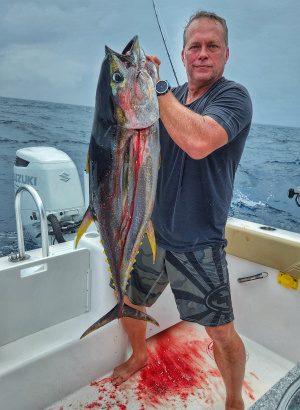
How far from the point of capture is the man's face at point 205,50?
1440 mm

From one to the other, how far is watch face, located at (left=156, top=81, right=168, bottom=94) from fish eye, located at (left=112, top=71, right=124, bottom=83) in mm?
128

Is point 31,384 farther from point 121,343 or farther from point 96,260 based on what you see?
point 96,260

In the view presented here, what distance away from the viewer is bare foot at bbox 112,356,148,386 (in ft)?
6.18

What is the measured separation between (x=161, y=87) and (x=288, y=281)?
1496 mm

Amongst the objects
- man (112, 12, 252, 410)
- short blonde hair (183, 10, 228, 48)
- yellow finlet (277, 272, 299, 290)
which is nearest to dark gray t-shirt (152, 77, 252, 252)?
man (112, 12, 252, 410)

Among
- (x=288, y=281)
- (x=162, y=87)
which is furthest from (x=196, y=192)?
(x=288, y=281)

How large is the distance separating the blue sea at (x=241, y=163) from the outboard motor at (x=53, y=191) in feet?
2.62

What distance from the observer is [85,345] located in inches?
70.9

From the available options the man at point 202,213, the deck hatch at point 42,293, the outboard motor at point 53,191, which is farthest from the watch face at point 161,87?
the outboard motor at point 53,191

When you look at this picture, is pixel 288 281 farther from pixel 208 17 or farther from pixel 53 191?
pixel 53 191

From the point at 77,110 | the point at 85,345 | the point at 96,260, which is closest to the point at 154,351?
the point at 85,345

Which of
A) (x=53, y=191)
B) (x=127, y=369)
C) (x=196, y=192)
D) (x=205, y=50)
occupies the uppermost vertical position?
(x=205, y=50)

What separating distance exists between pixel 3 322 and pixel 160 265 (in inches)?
31.4

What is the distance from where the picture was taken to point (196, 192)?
147cm
